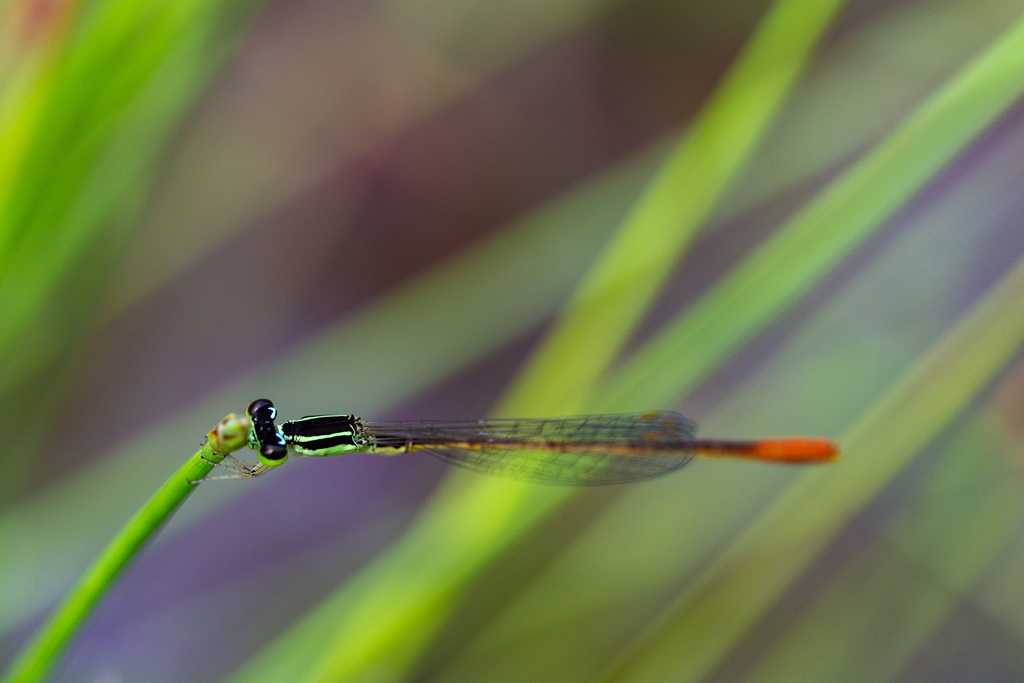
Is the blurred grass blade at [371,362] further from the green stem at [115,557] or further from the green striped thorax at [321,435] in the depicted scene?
the green stem at [115,557]

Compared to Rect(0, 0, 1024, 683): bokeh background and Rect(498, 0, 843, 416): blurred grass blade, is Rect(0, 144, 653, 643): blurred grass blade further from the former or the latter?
Rect(498, 0, 843, 416): blurred grass blade

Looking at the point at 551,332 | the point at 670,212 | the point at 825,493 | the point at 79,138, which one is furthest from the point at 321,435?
the point at 825,493

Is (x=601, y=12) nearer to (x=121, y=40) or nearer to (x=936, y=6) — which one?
(x=936, y=6)

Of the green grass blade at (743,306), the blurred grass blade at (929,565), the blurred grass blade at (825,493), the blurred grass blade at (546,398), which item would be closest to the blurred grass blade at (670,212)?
the blurred grass blade at (546,398)

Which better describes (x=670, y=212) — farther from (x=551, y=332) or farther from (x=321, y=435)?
(x=321, y=435)

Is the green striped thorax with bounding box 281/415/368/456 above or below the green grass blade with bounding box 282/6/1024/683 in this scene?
above

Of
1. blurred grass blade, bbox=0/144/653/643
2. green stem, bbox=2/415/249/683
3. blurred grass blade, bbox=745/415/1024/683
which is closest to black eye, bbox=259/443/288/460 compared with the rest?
green stem, bbox=2/415/249/683

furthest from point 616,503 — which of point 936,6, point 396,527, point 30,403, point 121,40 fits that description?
point 936,6
